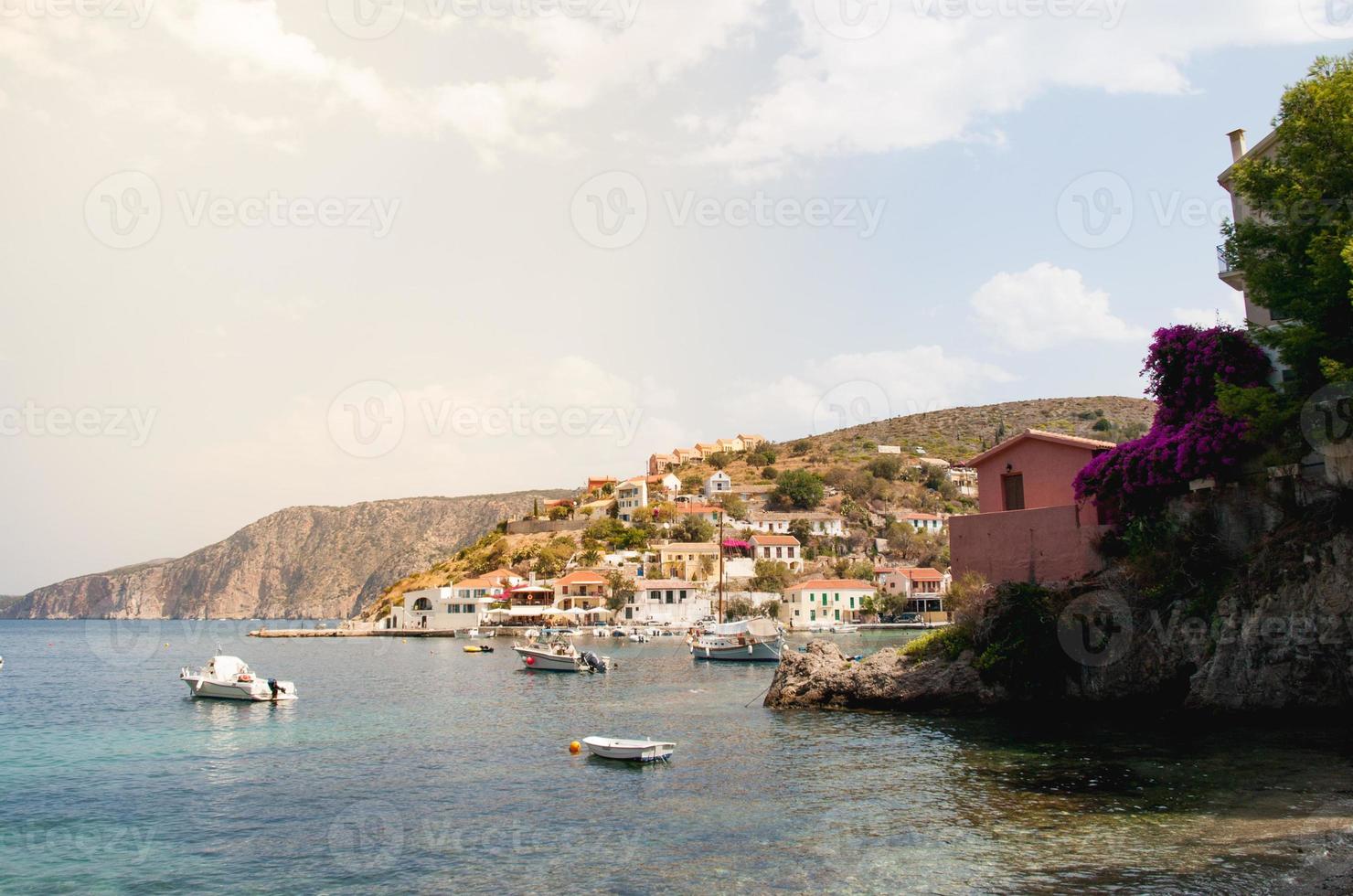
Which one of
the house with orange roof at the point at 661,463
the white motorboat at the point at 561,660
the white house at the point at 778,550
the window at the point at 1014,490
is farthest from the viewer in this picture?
the house with orange roof at the point at 661,463

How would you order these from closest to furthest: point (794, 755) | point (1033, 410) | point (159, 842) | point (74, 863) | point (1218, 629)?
point (74, 863) → point (159, 842) → point (794, 755) → point (1218, 629) → point (1033, 410)

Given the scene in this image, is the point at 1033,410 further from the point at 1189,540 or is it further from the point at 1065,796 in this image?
the point at 1065,796

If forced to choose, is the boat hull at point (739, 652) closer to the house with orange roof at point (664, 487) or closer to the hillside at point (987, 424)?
the house with orange roof at point (664, 487)

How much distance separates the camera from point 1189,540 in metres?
29.2

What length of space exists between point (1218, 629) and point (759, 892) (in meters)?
19.9

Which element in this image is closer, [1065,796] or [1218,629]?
[1065,796]

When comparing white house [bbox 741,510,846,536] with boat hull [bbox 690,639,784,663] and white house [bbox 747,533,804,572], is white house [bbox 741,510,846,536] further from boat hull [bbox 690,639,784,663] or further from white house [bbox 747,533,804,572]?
boat hull [bbox 690,639,784,663]

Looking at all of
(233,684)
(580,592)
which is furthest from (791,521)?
(233,684)

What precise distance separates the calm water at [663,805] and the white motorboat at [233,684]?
655cm

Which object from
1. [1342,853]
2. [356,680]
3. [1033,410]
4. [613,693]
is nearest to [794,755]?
[1342,853]

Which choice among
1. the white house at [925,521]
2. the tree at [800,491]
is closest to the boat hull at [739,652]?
the white house at [925,521]

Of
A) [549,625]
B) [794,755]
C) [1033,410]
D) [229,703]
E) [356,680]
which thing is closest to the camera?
[794,755]

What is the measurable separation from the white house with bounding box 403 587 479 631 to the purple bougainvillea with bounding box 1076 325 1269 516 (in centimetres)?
8352

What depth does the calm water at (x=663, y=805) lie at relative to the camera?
51.0 ft
